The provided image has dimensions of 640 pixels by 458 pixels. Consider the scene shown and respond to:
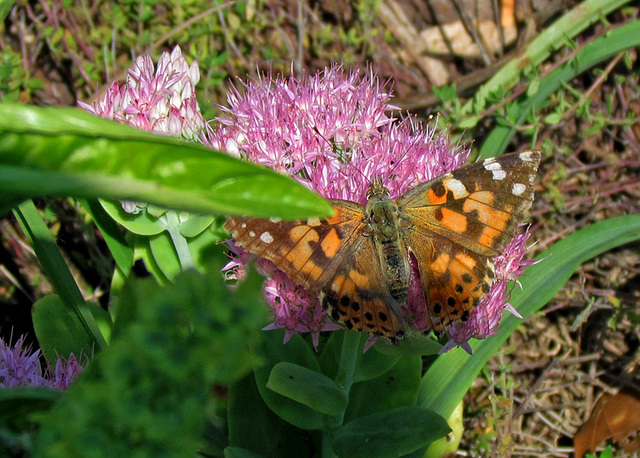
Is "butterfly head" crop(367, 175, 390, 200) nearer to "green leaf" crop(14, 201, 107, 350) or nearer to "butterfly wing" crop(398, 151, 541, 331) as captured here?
"butterfly wing" crop(398, 151, 541, 331)

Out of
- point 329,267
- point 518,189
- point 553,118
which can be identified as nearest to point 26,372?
point 329,267

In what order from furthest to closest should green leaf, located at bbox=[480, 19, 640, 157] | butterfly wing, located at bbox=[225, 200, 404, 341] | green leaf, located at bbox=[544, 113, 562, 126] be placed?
green leaf, located at bbox=[544, 113, 562, 126], green leaf, located at bbox=[480, 19, 640, 157], butterfly wing, located at bbox=[225, 200, 404, 341]

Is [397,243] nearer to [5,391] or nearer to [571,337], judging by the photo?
[5,391]

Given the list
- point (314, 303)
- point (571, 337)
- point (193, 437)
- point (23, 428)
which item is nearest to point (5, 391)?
point (23, 428)

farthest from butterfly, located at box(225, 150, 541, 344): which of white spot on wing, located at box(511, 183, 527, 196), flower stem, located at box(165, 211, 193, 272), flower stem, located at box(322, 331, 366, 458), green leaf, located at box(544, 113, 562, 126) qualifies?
green leaf, located at box(544, 113, 562, 126)

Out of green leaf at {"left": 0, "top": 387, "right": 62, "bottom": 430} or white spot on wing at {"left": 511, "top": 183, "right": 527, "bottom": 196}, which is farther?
white spot on wing at {"left": 511, "top": 183, "right": 527, "bottom": 196}

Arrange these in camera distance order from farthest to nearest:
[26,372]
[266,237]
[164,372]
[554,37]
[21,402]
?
1. [554,37]
2. [26,372]
3. [266,237]
4. [21,402]
5. [164,372]

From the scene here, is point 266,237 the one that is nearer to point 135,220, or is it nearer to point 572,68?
point 135,220

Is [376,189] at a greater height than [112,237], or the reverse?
[376,189]
